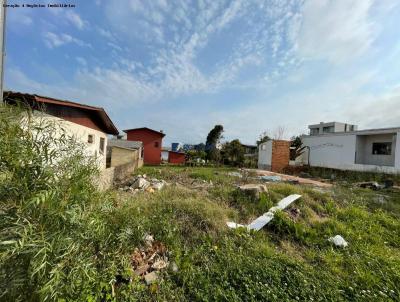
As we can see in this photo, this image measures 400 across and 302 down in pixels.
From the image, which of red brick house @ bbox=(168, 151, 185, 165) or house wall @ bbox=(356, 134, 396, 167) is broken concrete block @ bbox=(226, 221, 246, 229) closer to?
house wall @ bbox=(356, 134, 396, 167)

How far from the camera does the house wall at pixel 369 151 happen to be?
51.0ft

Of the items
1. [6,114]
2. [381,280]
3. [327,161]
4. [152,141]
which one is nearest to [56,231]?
[6,114]

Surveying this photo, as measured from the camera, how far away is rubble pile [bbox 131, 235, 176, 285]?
2840mm

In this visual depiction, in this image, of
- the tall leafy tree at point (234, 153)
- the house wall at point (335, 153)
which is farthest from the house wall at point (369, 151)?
the tall leafy tree at point (234, 153)

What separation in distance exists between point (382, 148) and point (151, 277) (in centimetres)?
1948

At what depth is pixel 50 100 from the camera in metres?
6.95

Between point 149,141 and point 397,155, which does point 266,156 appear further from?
point 149,141

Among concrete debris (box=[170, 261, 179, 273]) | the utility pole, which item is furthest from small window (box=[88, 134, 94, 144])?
concrete debris (box=[170, 261, 179, 273])

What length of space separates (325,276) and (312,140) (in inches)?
741

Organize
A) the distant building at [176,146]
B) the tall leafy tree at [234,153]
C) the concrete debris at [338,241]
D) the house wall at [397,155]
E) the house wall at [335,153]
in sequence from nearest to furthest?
1. the concrete debris at [338,241]
2. the house wall at [397,155]
3. the house wall at [335,153]
4. the tall leafy tree at [234,153]
5. the distant building at [176,146]

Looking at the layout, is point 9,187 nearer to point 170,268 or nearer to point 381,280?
point 170,268

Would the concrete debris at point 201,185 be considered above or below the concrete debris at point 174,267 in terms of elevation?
above

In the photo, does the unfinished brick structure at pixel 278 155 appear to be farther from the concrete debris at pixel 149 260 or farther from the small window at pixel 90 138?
the concrete debris at pixel 149 260

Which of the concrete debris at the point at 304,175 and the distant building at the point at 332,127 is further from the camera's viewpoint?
the distant building at the point at 332,127
